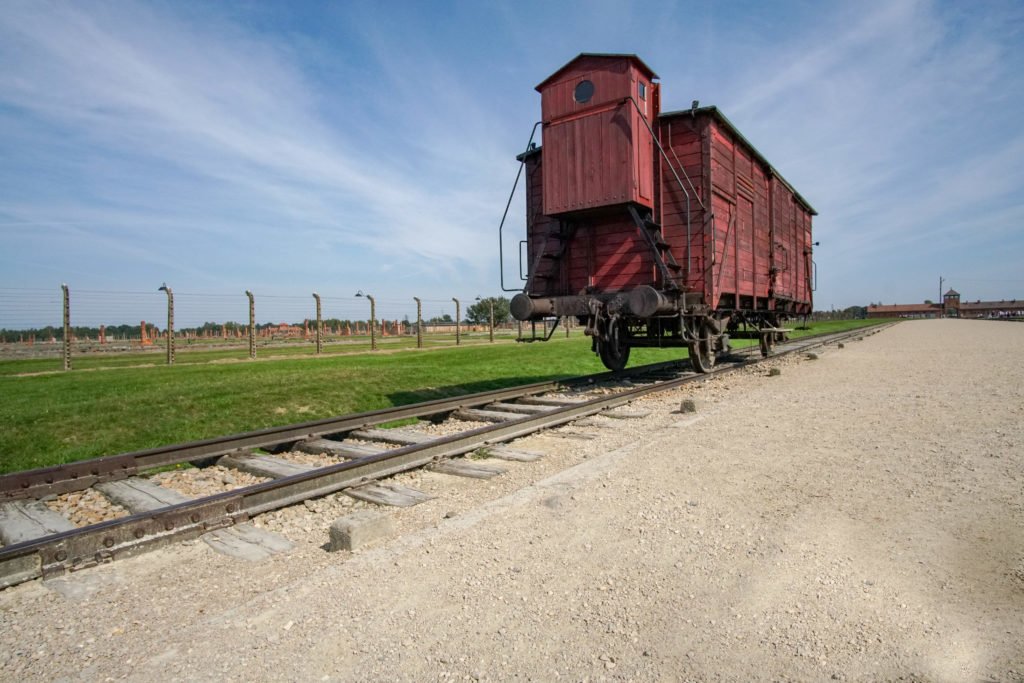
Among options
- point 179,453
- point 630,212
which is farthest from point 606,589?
point 630,212

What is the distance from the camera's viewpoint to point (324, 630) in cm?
250

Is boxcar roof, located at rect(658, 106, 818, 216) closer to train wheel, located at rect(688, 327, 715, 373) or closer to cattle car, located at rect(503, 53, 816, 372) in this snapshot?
cattle car, located at rect(503, 53, 816, 372)

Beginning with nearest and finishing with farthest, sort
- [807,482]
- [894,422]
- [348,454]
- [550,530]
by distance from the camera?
1. [550,530]
2. [807,482]
3. [348,454]
4. [894,422]

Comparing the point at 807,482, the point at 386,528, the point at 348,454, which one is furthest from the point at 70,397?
the point at 807,482

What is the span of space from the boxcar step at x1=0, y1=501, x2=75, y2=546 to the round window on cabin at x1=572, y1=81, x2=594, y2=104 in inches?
349

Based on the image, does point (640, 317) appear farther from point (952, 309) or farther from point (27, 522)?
point (952, 309)

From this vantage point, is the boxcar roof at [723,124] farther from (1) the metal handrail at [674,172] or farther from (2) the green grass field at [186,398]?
(2) the green grass field at [186,398]

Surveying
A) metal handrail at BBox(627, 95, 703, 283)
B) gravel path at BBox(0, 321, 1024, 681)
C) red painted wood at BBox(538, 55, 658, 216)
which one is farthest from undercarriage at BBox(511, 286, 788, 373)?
gravel path at BBox(0, 321, 1024, 681)

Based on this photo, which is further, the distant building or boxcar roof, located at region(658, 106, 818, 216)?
the distant building

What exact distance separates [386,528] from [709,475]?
99.2 inches

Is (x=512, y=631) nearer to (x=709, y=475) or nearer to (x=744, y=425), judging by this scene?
(x=709, y=475)

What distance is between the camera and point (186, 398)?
8758 mm

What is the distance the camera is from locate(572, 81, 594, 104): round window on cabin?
962cm

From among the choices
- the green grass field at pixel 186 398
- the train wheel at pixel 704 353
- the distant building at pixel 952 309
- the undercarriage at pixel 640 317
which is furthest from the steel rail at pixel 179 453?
the distant building at pixel 952 309
